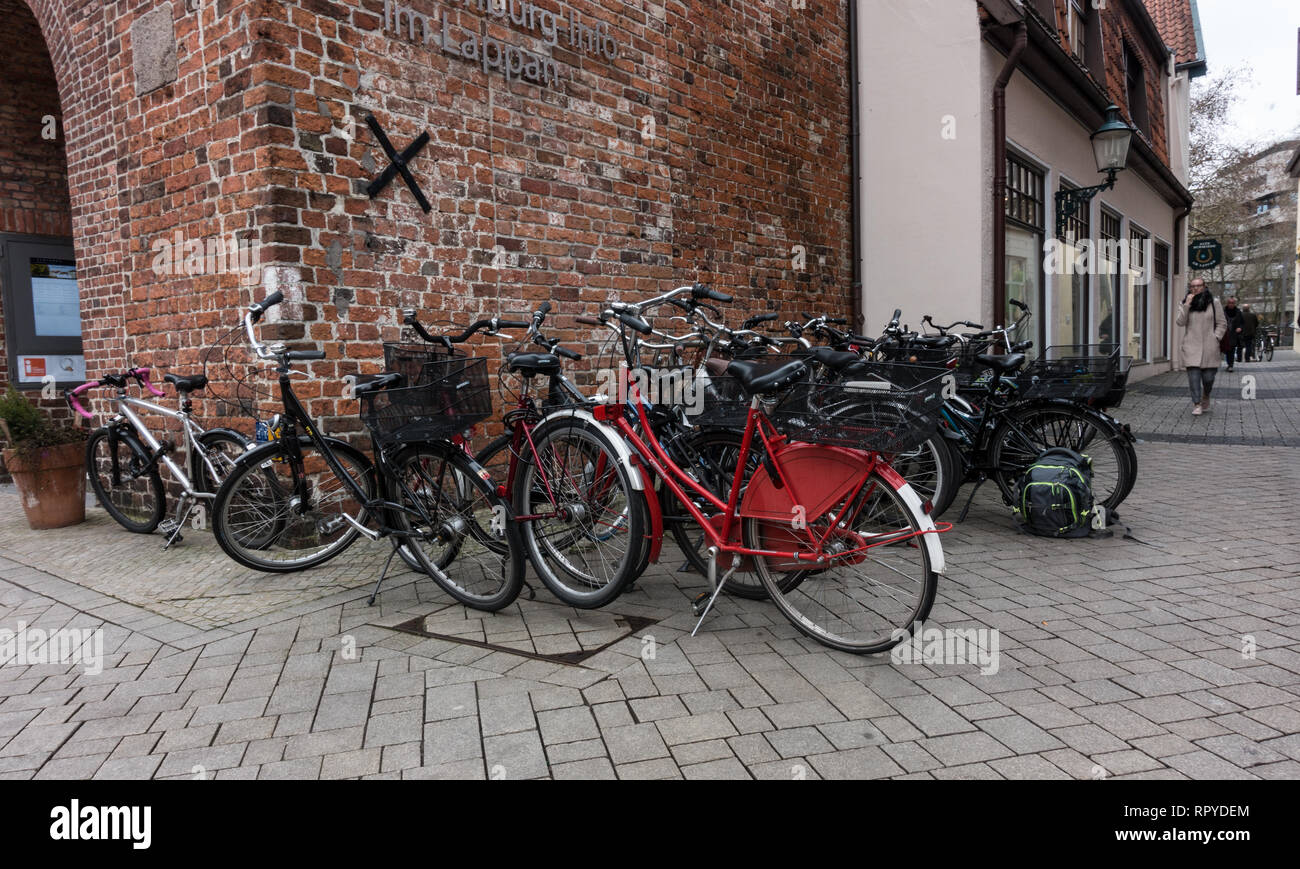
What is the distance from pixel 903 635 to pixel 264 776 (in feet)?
7.08

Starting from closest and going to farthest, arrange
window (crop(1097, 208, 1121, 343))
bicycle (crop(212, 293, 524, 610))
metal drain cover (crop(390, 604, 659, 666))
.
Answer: metal drain cover (crop(390, 604, 659, 666)) < bicycle (crop(212, 293, 524, 610)) < window (crop(1097, 208, 1121, 343))

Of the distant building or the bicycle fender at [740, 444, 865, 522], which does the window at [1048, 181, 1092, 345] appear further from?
the distant building

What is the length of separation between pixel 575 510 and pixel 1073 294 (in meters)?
10.7

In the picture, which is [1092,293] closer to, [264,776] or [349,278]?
[349,278]

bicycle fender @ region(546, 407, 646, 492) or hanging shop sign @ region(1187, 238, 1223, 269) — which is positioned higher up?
hanging shop sign @ region(1187, 238, 1223, 269)

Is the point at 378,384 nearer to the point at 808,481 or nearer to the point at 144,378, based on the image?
the point at 808,481

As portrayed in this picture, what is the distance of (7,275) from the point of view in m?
7.18

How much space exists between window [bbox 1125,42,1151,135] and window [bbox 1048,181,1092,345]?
5892 millimetres

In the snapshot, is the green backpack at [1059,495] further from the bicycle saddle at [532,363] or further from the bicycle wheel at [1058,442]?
the bicycle saddle at [532,363]

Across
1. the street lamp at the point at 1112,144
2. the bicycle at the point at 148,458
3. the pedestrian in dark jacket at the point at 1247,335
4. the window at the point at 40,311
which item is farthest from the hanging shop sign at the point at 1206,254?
the window at the point at 40,311

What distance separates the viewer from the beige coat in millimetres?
10359

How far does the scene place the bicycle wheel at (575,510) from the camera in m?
3.61

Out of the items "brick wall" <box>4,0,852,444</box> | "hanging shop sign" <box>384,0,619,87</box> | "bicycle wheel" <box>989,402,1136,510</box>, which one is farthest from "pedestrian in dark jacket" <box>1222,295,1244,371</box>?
"hanging shop sign" <box>384,0,619,87</box>
